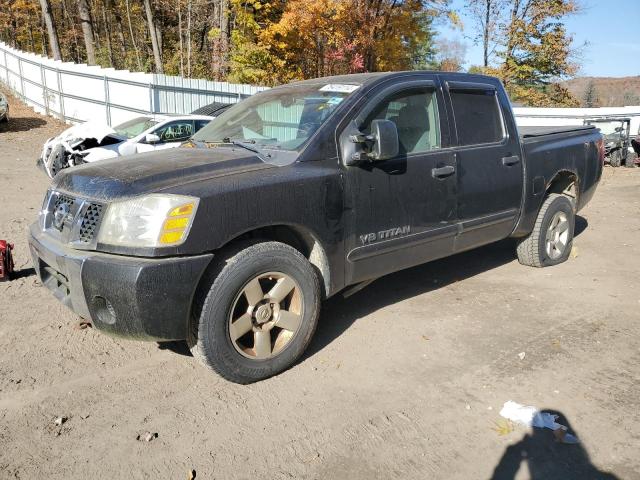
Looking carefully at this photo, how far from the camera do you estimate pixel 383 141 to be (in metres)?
3.53

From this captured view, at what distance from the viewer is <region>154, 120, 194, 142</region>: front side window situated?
10.3 meters

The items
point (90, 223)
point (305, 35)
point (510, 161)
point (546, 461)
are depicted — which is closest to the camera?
point (546, 461)

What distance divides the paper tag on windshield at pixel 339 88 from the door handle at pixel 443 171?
2.80 feet

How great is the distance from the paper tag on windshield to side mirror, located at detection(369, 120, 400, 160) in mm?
419

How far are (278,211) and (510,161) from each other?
2511 mm

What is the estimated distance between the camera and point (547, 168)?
207 inches

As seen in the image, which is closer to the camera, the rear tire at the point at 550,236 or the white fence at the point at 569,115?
the rear tire at the point at 550,236

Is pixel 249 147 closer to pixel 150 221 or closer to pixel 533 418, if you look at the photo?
pixel 150 221

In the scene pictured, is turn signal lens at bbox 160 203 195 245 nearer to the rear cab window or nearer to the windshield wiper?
the windshield wiper

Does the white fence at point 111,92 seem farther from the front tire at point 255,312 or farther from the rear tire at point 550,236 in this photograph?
the front tire at point 255,312

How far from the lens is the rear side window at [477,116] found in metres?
4.45

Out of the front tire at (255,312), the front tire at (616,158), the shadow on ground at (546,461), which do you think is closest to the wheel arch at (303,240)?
the front tire at (255,312)

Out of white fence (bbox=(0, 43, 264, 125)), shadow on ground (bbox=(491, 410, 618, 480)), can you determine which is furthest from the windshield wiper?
white fence (bbox=(0, 43, 264, 125))

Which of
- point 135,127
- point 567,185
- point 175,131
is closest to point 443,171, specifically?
point 567,185
